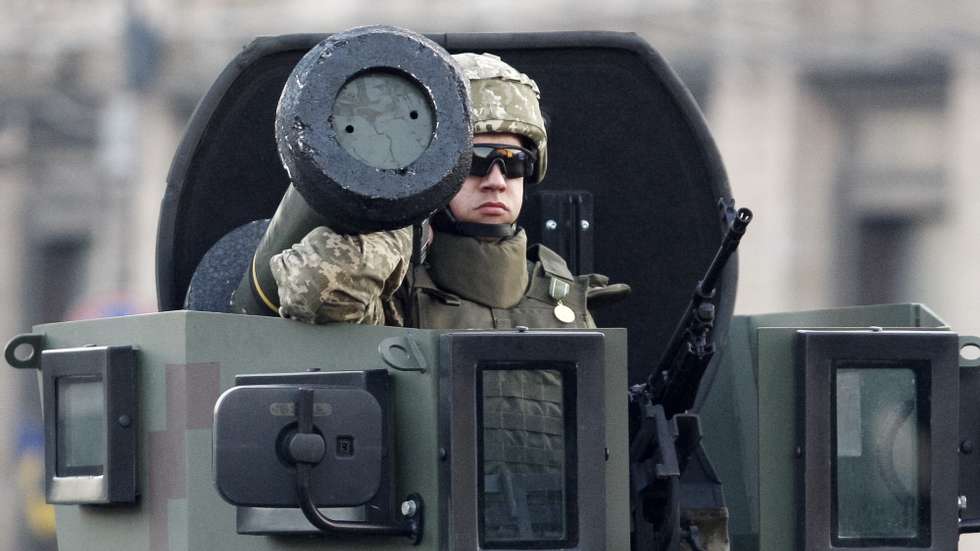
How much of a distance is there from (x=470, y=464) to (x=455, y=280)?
3.25ft

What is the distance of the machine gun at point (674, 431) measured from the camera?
4297 mm

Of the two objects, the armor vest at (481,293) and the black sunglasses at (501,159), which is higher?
the black sunglasses at (501,159)

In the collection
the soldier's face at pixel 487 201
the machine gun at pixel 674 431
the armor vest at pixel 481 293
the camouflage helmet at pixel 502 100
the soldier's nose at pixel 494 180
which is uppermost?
the camouflage helmet at pixel 502 100

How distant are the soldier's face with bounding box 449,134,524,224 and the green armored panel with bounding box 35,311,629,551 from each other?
758 mm

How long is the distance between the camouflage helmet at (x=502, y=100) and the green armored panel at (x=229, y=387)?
2.85ft

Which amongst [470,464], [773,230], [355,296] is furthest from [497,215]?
[773,230]

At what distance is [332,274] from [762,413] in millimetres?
778

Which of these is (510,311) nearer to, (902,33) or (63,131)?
(902,33)

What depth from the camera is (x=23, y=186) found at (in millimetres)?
26516

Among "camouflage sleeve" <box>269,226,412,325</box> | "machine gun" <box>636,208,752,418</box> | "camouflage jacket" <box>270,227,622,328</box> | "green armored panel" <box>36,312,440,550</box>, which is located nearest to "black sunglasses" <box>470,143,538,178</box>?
"camouflage jacket" <box>270,227,622,328</box>

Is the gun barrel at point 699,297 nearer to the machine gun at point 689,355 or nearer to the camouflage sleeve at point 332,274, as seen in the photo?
the machine gun at point 689,355

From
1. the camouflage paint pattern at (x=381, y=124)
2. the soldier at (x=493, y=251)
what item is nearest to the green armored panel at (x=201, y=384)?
the camouflage paint pattern at (x=381, y=124)

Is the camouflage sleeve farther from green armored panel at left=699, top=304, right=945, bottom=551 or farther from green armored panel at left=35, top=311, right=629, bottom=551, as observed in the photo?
green armored panel at left=699, top=304, right=945, bottom=551

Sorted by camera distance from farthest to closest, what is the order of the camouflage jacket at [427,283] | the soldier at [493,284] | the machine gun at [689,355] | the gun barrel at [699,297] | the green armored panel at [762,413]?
the machine gun at [689,355] < the gun barrel at [699,297] < the camouflage jacket at [427,283] < the green armored panel at [762,413] < the soldier at [493,284]
